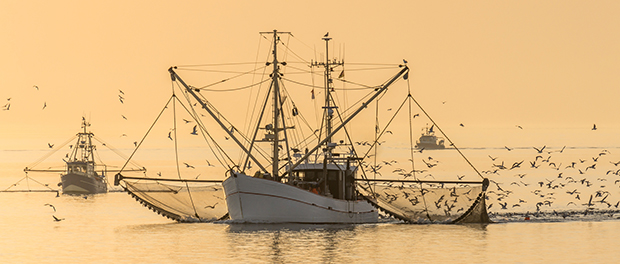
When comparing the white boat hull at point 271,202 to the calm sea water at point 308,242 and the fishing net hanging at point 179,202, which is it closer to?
the calm sea water at point 308,242

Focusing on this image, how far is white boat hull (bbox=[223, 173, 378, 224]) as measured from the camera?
54594mm

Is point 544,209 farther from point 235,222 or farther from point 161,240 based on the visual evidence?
point 161,240

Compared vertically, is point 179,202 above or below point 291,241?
above

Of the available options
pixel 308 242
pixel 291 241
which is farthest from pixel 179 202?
pixel 308 242

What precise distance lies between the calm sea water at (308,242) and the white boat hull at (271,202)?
617 millimetres

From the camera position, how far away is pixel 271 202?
5494cm

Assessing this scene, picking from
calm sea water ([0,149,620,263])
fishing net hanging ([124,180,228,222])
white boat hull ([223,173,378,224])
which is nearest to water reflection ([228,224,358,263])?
calm sea water ([0,149,620,263])

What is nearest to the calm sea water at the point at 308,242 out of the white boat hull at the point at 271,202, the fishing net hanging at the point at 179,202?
the white boat hull at the point at 271,202

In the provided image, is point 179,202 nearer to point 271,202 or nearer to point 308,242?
point 271,202

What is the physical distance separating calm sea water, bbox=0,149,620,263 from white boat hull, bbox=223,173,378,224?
617 mm

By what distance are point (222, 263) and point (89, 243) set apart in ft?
42.4

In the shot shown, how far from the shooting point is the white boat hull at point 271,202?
54594 mm

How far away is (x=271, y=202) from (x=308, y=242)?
20.8 ft

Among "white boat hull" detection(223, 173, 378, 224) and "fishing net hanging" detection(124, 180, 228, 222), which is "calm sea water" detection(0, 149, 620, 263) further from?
"fishing net hanging" detection(124, 180, 228, 222)
